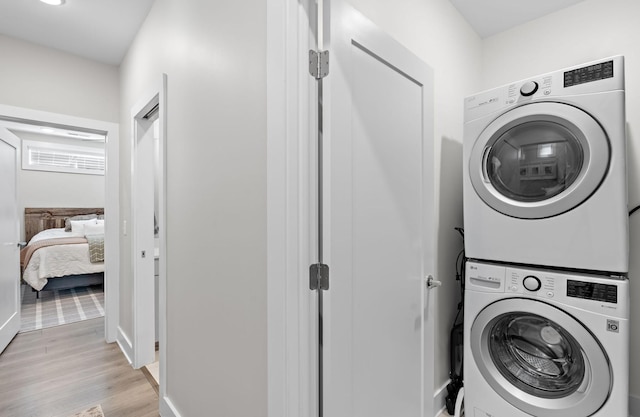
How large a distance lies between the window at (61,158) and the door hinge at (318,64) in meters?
7.04

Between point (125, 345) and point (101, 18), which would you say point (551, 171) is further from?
point (125, 345)

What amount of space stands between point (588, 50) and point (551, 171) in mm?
1145

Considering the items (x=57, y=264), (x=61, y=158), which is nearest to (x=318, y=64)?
(x=57, y=264)

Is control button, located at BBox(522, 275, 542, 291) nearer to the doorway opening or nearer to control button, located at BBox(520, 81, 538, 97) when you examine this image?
control button, located at BBox(520, 81, 538, 97)

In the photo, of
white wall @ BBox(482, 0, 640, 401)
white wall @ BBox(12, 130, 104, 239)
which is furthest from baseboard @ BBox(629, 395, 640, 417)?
white wall @ BBox(12, 130, 104, 239)

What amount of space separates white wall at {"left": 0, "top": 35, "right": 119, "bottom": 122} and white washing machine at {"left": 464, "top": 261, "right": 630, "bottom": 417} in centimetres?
339

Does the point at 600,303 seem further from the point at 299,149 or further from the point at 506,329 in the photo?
the point at 299,149

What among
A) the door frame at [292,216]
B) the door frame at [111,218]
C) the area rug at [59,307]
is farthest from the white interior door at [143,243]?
the door frame at [292,216]

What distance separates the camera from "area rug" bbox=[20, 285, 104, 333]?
3412 millimetres

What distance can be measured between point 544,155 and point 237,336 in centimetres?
168

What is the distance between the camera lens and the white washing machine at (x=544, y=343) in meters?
1.30

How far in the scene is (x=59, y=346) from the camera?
2816 millimetres

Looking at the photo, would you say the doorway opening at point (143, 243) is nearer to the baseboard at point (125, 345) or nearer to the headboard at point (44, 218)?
the baseboard at point (125, 345)

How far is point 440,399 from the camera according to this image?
1832 mm
